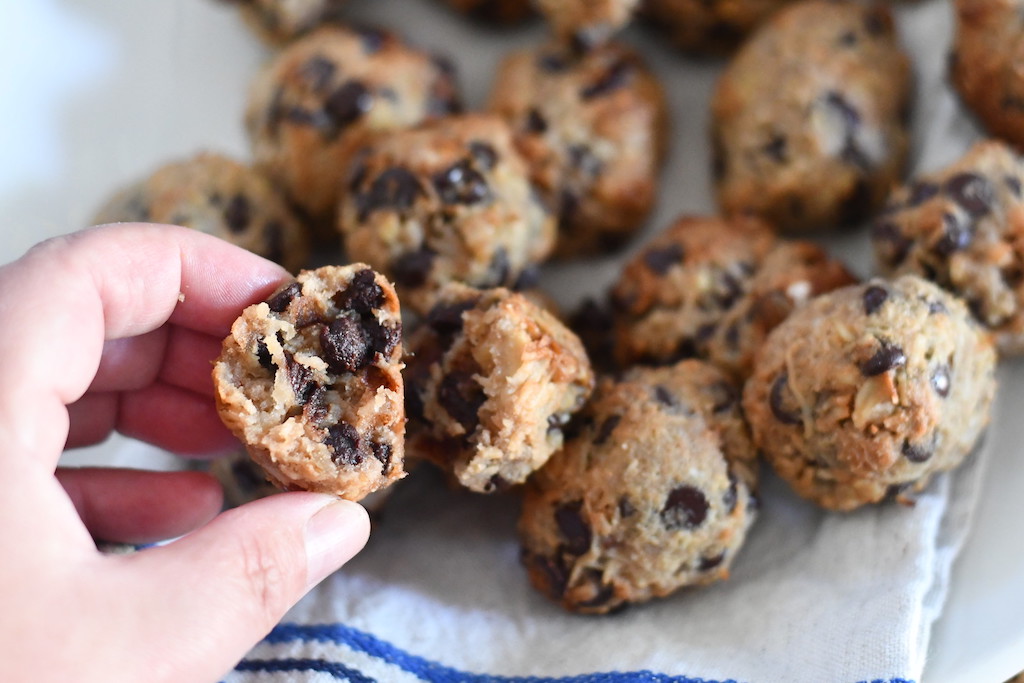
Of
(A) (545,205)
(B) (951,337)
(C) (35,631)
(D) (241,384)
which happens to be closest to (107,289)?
(D) (241,384)

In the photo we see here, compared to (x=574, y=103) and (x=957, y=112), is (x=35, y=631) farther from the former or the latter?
(x=957, y=112)

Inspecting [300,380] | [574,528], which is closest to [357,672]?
[574,528]

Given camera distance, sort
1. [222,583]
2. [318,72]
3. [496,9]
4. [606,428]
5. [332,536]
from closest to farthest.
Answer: [222,583] < [332,536] < [606,428] < [318,72] < [496,9]

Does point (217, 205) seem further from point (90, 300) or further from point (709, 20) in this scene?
point (709, 20)

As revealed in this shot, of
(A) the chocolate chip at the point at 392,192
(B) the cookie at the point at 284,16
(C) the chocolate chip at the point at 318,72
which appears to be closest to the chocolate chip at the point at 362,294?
(A) the chocolate chip at the point at 392,192

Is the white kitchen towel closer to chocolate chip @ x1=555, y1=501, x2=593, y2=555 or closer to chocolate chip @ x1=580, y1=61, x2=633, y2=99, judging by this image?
chocolate chip @ x1=555, y1=501, x2=593, y2=555

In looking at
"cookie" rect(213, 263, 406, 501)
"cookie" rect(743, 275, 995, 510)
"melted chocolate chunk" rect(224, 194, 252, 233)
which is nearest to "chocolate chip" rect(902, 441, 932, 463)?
"cookie" rect(743, 275, 995, 510)
